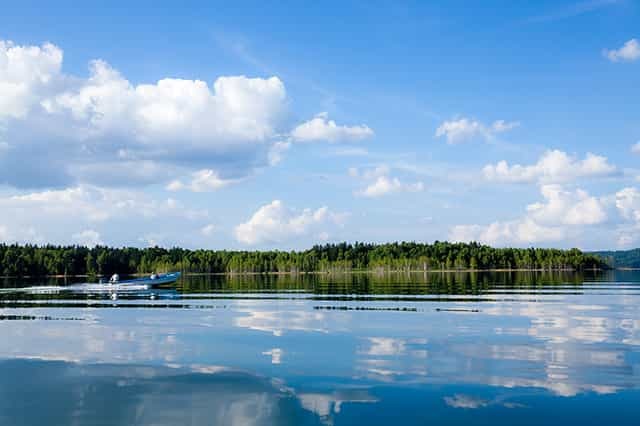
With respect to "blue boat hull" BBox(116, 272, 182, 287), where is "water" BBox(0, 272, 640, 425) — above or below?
below

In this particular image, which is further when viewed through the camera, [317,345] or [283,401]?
[317,345]

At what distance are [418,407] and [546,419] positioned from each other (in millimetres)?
3632

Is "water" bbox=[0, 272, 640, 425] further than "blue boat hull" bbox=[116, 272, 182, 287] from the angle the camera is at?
No

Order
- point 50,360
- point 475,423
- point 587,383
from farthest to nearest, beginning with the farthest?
point 50,360, point 587,383, point 475,423

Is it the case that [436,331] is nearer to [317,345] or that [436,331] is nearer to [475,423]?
[317,345]

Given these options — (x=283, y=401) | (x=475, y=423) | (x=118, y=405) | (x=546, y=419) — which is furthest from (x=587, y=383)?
(x=118, y=405)

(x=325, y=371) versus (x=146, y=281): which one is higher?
(x=146, y=281)

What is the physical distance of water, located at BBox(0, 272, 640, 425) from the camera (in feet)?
59.6

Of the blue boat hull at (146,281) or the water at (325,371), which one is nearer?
the water at (325,371)

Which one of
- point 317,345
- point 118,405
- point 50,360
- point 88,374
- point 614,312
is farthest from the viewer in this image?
point 614,312

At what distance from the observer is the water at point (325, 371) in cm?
1817

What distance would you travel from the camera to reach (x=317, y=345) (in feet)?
101

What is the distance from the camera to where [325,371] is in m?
24.0

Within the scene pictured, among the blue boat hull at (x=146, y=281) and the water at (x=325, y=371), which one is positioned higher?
the blue boat hull at (x=146, y=281)
